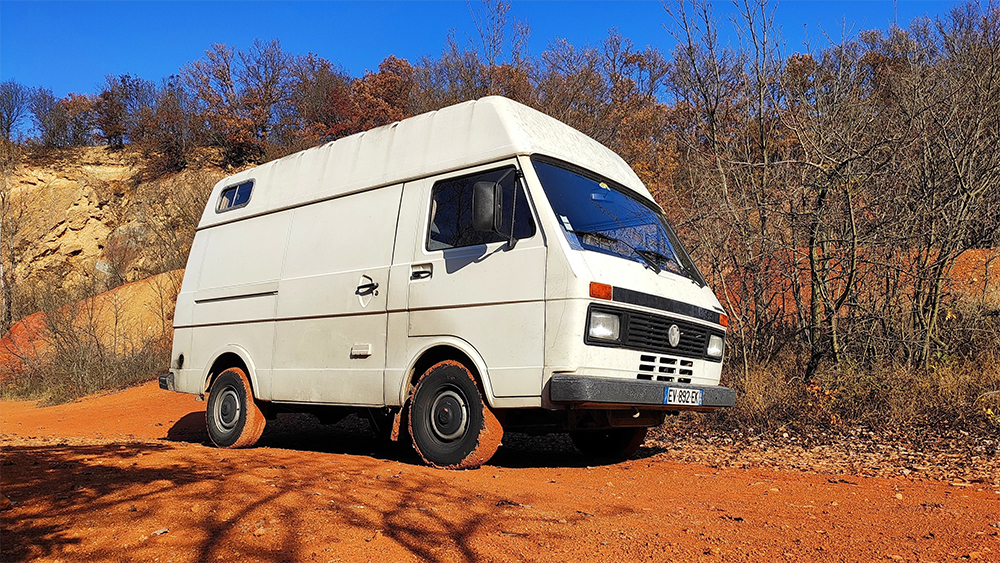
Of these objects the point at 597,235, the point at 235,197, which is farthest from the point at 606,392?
the point at 235,197

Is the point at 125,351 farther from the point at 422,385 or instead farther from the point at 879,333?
the point at 879,333

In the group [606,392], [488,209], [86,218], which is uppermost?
[86,218]

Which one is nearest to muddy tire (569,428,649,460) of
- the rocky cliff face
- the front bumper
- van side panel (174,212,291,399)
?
the front bumper

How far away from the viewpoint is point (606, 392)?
16.8 ft

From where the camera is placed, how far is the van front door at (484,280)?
534 cm

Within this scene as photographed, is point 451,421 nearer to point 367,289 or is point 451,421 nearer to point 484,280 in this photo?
point 484,280

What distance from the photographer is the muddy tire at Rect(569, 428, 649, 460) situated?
712cm

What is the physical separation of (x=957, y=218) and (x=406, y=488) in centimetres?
728

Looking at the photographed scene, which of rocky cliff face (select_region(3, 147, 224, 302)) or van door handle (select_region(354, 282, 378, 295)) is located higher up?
rocky cliff face (select_region(3, 147, 224, 302))

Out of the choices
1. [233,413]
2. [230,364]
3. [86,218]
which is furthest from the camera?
[86,218]

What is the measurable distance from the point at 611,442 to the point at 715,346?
1531 millimetres

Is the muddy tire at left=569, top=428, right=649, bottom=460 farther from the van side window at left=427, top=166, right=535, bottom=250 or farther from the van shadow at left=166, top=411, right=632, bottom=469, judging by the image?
the van side window at left=427, top=166, right=535, bottom=250

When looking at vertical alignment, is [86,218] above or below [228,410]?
above

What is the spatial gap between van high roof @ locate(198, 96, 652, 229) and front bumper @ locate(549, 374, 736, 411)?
6.16 feet
